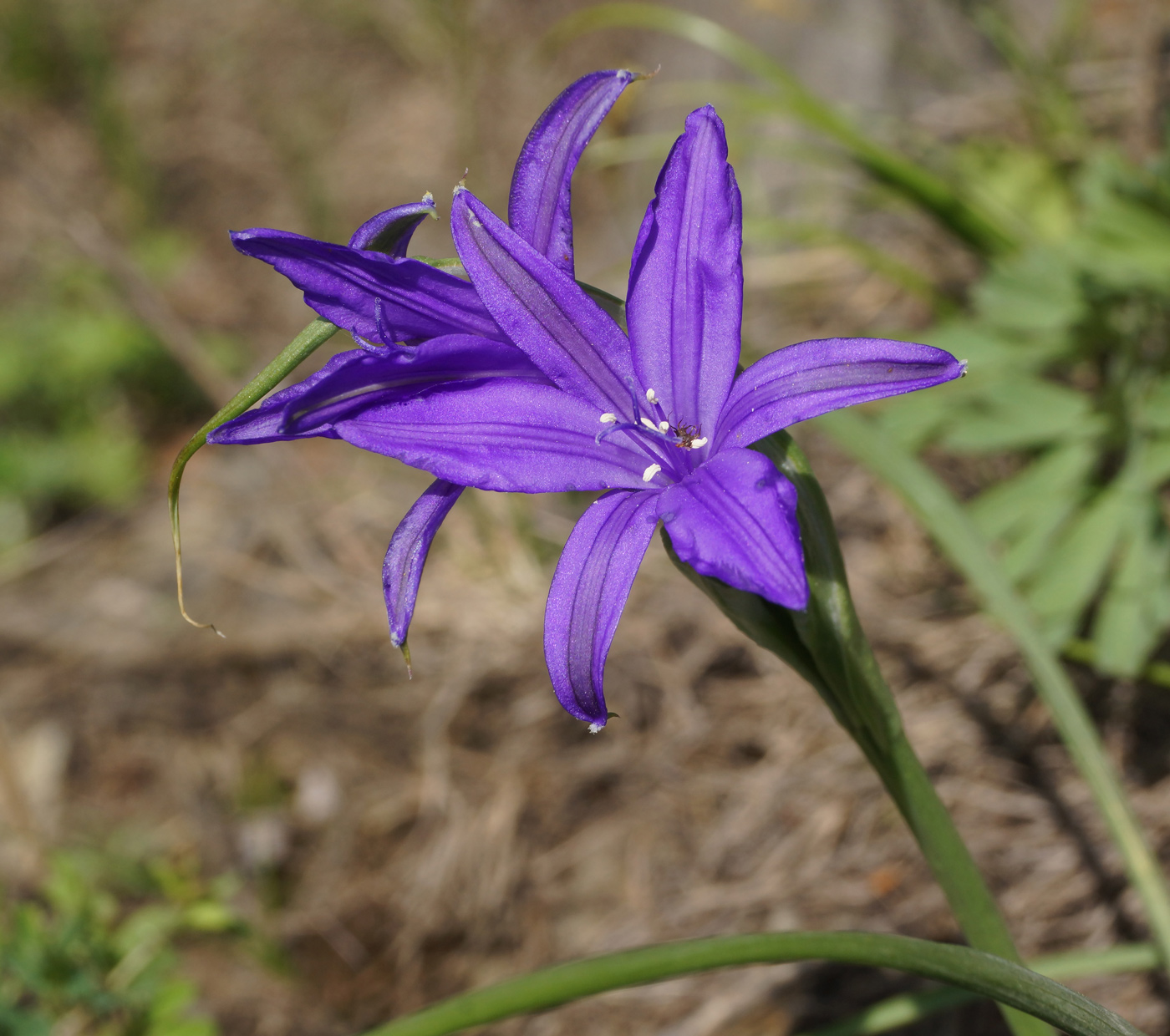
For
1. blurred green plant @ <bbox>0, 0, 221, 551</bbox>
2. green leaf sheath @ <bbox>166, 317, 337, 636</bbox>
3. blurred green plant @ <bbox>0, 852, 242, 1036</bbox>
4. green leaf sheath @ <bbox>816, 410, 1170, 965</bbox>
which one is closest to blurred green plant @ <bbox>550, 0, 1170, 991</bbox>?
green leaf sheath @ <bbox>816, 410, 1170, 965</bbox>

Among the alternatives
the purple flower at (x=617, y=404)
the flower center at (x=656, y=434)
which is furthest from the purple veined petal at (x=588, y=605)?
the flower center at (x=656, y=434)

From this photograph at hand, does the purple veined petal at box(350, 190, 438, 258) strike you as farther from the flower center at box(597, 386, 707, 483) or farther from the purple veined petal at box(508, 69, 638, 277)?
the flower center at box(597, 386, 707, 483)

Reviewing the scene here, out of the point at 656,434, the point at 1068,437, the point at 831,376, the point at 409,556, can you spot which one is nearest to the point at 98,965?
the point at 409,556

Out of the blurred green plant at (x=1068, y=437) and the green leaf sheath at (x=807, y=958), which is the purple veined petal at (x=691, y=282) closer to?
the green leaf sheath at (x=807, y=958)

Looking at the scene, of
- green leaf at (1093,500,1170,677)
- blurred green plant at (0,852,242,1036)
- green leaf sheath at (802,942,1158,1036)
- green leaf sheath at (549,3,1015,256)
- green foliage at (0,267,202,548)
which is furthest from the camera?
green foliage at (0,267,202,548)

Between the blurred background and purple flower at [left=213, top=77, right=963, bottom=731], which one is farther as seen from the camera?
the blurred background

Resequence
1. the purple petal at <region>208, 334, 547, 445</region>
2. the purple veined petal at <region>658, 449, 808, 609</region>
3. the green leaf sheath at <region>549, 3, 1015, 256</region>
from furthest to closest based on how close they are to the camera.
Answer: the green leaf sheath at <region>549, 3, 1015, 256</region>, the purple petal at <region>208, 334, 547, 445</region>, the purple veined petal at <region>658, 449, 808, 609</region>

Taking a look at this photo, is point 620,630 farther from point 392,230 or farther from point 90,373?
point 90,373
